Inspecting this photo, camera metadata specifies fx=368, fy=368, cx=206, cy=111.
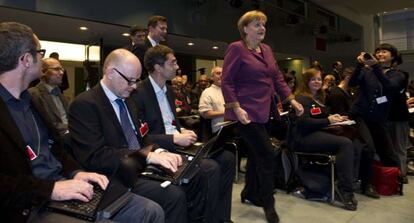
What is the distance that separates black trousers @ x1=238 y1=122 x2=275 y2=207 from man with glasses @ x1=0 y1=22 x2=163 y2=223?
44.9 inches

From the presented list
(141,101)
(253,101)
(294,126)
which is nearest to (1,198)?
(141,101)

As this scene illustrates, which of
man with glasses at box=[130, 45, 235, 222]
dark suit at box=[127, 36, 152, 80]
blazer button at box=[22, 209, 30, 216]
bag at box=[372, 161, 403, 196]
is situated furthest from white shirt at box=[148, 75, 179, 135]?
bag at box=[372, 161, 403, 196]

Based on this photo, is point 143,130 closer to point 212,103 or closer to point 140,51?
point 140,51

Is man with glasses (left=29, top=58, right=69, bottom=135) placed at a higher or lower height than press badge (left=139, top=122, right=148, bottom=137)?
higher

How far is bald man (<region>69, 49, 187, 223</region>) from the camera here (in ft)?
5.27

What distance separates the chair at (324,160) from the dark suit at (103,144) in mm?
1705

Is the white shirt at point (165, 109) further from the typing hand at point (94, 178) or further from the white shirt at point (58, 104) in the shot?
the white shirt at point (58, 104)

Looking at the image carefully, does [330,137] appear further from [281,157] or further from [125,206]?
[125,206]

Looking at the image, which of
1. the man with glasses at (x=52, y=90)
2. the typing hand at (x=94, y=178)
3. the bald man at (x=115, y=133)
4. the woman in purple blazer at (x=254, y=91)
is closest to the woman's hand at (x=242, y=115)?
the woman in purple blazer at (x=254, y=91)

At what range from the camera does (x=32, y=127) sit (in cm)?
144

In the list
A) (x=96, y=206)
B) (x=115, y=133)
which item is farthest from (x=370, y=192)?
(x=96, y=206)

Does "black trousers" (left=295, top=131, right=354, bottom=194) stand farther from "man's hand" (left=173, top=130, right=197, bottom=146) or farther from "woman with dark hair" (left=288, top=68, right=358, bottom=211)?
"man's hand" (left=173, top=130, right=197, bottom=146)

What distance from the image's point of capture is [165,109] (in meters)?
2.31

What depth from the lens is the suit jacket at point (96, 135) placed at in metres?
1.60
